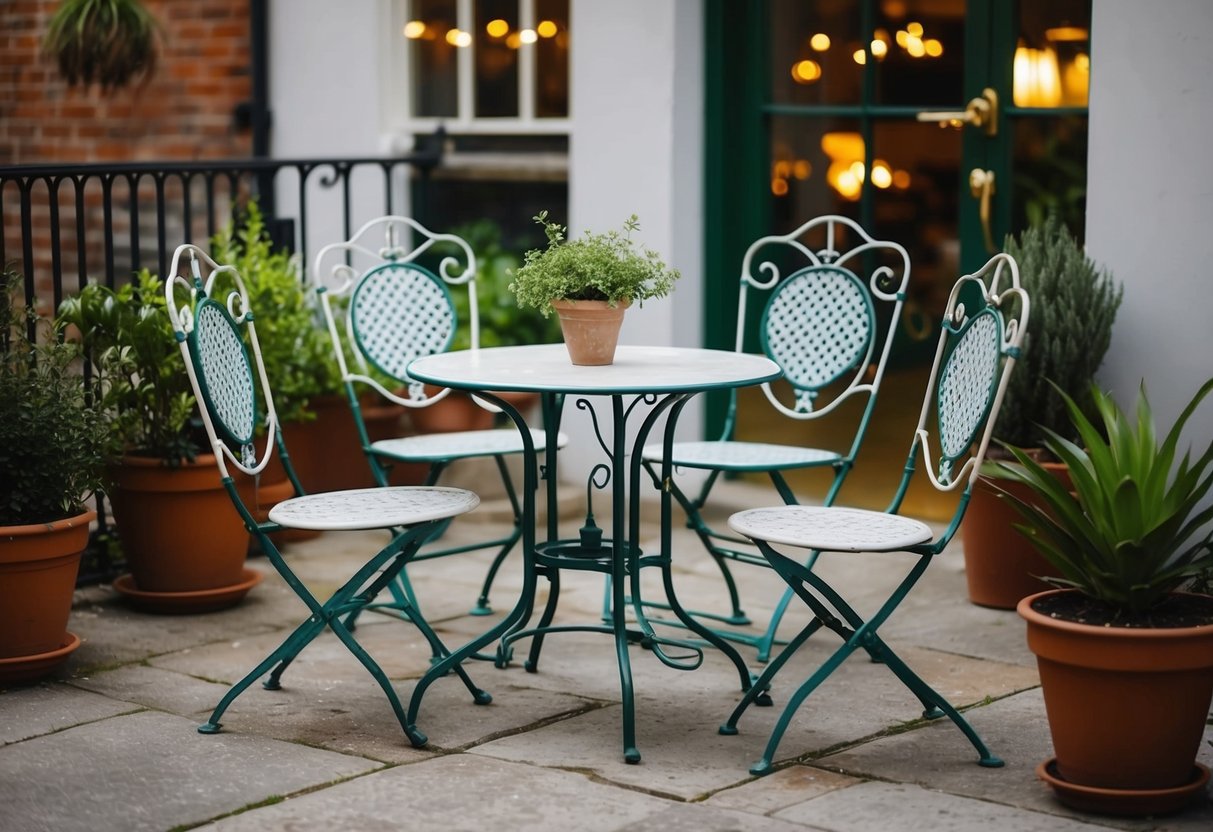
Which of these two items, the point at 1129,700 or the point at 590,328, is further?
the point at 590,328

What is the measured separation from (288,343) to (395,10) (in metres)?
2.06

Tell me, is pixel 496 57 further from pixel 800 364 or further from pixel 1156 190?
pixel 1156 190

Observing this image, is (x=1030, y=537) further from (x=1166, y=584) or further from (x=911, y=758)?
(x=911, y=758)

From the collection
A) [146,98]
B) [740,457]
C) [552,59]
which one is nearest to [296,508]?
[740,457]

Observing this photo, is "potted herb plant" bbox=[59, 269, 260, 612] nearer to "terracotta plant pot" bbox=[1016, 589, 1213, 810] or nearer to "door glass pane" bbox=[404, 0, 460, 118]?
"door glass pane" bbox=[404, 0, 460, 118]

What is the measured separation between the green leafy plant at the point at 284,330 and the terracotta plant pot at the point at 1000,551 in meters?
2.20

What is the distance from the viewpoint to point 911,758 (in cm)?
365

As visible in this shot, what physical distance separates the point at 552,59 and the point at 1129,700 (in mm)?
4070

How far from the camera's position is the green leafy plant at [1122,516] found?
3293mm

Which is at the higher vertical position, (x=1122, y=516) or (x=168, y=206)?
(x=168, y=206)

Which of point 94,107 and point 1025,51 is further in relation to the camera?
point 94,107

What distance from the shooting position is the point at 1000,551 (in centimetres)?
484

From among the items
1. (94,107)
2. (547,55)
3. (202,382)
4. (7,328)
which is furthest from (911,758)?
(94,107)

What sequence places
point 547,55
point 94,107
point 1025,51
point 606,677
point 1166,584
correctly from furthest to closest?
point 94,107 → point 547,55 → point 1025,51 → point 606,677 → point 1166,584
